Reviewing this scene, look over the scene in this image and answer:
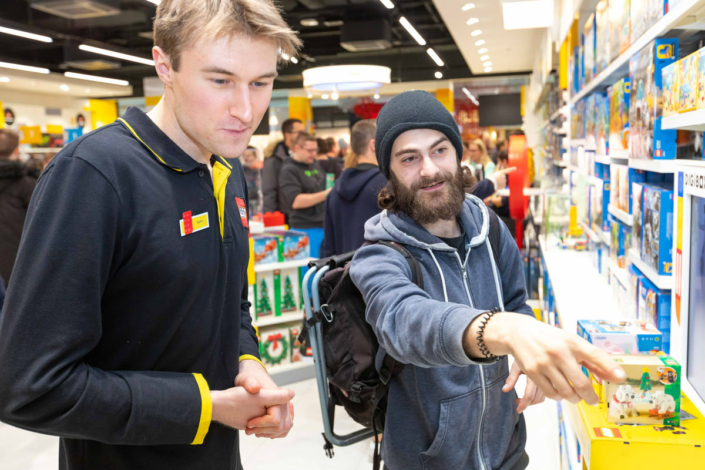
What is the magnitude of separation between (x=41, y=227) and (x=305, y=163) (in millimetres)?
5014

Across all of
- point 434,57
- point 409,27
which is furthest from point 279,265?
point 434,57

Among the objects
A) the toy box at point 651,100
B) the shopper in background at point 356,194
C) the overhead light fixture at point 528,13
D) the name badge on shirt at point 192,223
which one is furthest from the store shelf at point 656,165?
the overhead light fixture at point 528,13

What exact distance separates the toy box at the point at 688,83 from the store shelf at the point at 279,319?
3567 millimetres

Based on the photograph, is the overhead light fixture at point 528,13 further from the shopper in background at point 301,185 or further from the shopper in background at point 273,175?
the shopper in background at point 273,175

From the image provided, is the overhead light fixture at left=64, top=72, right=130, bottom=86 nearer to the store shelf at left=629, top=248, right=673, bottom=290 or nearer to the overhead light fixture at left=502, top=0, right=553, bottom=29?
the overhead light fixture at left=502, top=0, right=553, bottom=29

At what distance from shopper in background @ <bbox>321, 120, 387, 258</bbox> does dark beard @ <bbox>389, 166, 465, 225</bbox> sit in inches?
→ 82.7

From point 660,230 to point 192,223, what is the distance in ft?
5.39

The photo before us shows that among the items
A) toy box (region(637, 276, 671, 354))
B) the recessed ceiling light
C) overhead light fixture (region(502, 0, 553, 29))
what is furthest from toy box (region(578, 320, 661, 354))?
the recessed ceiling light

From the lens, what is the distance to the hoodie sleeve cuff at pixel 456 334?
1.00m

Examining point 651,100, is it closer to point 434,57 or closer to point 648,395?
point 648,395

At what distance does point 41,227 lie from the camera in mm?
981

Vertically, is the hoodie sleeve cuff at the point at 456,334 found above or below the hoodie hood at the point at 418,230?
below

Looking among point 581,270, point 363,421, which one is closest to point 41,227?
point 363,421

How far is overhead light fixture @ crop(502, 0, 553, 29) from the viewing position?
550 cm
